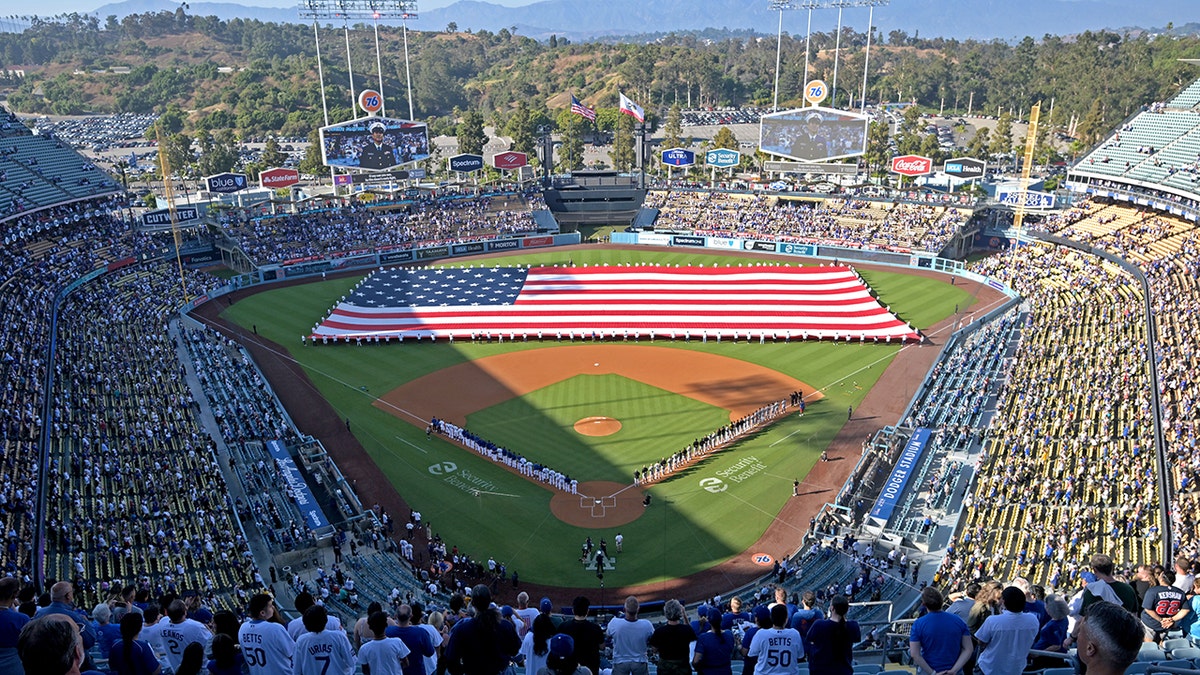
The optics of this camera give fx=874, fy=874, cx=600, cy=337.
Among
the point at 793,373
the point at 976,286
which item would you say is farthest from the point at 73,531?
the point at 976,286

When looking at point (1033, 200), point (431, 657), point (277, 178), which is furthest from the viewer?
point (277, 178)

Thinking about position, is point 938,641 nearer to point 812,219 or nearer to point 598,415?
point 598,415

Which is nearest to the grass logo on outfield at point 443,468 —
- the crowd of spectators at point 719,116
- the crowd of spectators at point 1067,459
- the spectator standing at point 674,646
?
the crowd of spectators at point 1067,459

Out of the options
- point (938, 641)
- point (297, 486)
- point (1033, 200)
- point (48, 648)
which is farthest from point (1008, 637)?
point (1033, 200)

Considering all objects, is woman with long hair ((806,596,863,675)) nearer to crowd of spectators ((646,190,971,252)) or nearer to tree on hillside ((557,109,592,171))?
crowd of spectators ((646,190,971,252))

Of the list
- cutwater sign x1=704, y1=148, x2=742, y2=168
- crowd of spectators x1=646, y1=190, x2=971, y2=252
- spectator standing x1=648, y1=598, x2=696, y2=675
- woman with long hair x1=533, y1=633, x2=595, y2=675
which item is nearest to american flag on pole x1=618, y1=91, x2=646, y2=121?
crowd of spectators x1=646, y1=190, x2=971, y2=252

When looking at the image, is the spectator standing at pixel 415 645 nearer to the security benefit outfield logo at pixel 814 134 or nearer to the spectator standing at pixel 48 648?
the spectator standing at pixel 48 648
